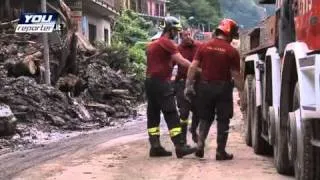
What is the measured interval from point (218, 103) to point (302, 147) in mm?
3285

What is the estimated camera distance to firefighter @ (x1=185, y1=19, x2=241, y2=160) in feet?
33.1

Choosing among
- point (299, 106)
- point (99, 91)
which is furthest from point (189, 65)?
point (99, 91)

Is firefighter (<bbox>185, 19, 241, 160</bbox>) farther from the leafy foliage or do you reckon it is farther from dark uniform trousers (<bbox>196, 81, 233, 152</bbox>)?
the leafy foliage

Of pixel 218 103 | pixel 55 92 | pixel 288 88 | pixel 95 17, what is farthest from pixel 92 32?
pixel 288 88

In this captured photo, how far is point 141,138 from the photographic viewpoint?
13438 mm

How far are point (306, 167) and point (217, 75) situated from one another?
3360mm

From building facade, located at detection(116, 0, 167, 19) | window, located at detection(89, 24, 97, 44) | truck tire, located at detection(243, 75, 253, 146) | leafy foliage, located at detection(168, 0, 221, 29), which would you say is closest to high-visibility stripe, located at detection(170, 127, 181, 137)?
truck tire, located at detection(243, 75, 253, 146)

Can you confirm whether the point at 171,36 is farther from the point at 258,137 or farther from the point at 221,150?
the point at 258,137

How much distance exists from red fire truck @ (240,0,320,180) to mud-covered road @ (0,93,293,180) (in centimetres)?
44

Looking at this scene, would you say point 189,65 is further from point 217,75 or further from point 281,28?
point 281,28

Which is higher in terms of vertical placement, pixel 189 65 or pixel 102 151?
pixel 189 65

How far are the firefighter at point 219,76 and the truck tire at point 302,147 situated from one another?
2650 mm

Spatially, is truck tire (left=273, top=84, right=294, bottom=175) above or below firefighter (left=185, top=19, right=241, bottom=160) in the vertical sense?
below

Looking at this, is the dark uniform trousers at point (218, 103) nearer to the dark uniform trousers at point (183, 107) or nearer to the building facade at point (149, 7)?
the dark uniform trousers at point (183, 107)
